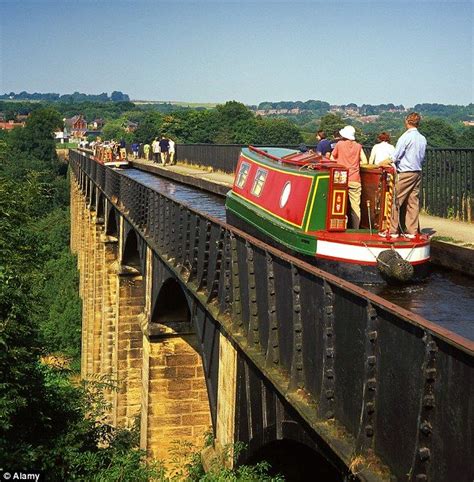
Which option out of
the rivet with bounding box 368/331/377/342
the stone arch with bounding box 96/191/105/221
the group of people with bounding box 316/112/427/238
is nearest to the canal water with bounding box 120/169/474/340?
the group of people with bounding box 316/112/427/238

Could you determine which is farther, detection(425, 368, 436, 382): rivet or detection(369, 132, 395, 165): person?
detection(369, 132, 395, 165): person

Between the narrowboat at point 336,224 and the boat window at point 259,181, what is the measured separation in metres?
0.60

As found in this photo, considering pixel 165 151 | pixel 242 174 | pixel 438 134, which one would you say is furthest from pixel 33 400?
pixel 438 134

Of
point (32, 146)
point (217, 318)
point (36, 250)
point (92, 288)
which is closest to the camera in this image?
point (217, 318)

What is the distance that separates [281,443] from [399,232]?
3.13m

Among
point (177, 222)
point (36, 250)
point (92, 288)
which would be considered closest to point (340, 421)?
point (177, 222)

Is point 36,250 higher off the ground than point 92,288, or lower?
higher

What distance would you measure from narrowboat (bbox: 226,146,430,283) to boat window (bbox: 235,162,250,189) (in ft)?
6.32

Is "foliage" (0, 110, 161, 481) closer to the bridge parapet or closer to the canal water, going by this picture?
the bridge parapet

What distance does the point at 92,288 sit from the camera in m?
35.4

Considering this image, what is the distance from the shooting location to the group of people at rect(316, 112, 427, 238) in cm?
900

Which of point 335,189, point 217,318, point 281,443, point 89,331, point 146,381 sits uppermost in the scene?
point 335,189

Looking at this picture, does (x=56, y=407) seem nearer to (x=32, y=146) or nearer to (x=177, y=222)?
(x=177, y=222)

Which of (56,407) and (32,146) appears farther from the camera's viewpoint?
(32,146)
